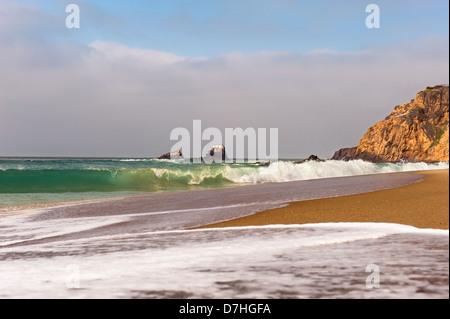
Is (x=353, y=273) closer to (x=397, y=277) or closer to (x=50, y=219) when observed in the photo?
(x=397, y=277)

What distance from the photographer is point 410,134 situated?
286 ft

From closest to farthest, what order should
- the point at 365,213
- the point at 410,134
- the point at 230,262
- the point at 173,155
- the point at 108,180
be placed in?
the point at 230,262
the point at 365,213
the point at 108,180
the point at 410,134
the point at 173,155

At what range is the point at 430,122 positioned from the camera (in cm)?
8319

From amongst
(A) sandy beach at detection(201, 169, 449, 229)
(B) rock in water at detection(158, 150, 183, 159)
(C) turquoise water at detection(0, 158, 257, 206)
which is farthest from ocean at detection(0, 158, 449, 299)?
(B) rock in water at detection(158, 150, 183, 159)

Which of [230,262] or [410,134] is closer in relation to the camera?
[230,262]

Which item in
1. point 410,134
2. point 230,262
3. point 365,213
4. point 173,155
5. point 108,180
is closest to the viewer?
point 230,262

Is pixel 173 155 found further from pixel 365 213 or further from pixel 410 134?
pixel 365 213

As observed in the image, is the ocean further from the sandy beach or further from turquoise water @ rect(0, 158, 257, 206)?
turquoise water @ rect(0, 158, 257, 206)

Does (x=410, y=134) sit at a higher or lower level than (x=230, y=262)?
higher

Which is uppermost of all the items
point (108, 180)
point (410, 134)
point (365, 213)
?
point (410, 134)

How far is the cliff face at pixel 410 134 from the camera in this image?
263 ft

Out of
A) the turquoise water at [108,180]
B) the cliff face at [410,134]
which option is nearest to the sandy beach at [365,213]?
the turquoise water at [108,180]

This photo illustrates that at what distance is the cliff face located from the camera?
8031 centimetres

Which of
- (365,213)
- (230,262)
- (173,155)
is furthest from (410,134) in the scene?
(230,262)
